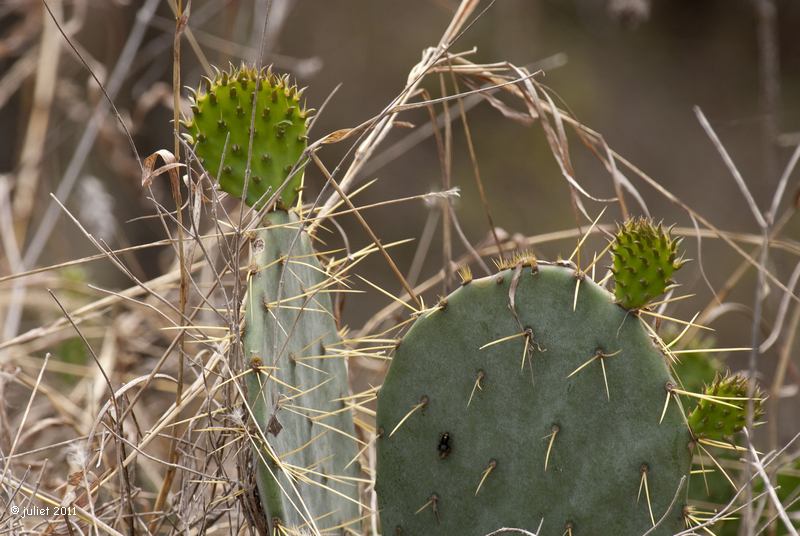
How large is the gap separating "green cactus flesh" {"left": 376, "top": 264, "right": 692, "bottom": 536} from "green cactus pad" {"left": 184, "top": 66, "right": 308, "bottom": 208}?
251mm

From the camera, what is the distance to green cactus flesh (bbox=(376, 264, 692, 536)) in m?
1.05

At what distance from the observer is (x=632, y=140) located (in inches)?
191

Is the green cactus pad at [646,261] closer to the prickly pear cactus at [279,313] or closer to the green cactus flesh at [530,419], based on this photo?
the green cactus flesh at [530,419]

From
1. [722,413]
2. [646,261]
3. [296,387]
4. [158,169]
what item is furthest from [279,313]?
[722,413]

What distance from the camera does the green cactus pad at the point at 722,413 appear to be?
3.67 feet

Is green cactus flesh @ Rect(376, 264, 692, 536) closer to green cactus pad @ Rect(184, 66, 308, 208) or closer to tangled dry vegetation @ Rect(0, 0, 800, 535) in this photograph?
tangled dry vegetation @ Rect(0, 0, 800, 535)

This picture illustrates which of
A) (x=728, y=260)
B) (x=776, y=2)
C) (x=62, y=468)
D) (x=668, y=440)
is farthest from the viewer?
(x=776, y=2)

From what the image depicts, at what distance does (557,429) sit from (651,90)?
4218 mm

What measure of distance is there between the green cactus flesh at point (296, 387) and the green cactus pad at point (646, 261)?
36 centimetres

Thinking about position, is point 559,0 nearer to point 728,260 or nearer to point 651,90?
point 651,90

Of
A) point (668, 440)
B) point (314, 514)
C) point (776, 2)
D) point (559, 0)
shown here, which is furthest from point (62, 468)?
point (776, 2)

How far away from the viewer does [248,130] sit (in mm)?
1069

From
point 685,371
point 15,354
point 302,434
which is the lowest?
point 15,354

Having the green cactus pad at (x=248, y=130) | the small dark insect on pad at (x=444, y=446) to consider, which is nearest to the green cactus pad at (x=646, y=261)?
→ the small dark insect on pad at (x=444, y=446)
